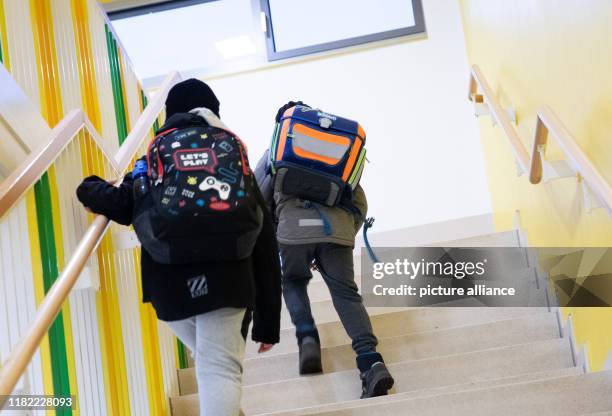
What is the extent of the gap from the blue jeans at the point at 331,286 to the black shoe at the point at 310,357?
0.06 meters

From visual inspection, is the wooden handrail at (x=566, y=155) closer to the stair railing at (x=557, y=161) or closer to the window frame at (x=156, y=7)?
the stair railing at (x=557, y=161)

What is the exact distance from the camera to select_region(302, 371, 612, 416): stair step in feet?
8.97

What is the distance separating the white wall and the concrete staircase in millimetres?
1855

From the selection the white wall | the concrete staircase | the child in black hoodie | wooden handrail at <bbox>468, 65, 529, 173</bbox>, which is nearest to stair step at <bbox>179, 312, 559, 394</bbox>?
the concrete staircase

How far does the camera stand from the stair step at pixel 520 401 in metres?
2.73

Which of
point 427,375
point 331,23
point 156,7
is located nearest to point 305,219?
point 427,375

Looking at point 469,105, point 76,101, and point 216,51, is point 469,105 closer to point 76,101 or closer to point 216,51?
point 216,51

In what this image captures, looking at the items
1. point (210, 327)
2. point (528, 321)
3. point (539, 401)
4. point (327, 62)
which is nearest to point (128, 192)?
point (210, 327)

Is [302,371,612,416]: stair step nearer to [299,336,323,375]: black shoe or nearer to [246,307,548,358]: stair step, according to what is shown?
[299,336,323,375]: black shoe

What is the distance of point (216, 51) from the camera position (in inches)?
250

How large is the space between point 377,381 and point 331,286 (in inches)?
18.4

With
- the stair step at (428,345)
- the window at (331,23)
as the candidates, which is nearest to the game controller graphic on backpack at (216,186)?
the stair step at (428,345)

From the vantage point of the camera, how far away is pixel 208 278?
224 cm

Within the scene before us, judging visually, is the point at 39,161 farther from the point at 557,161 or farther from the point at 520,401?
the point at 557,161
